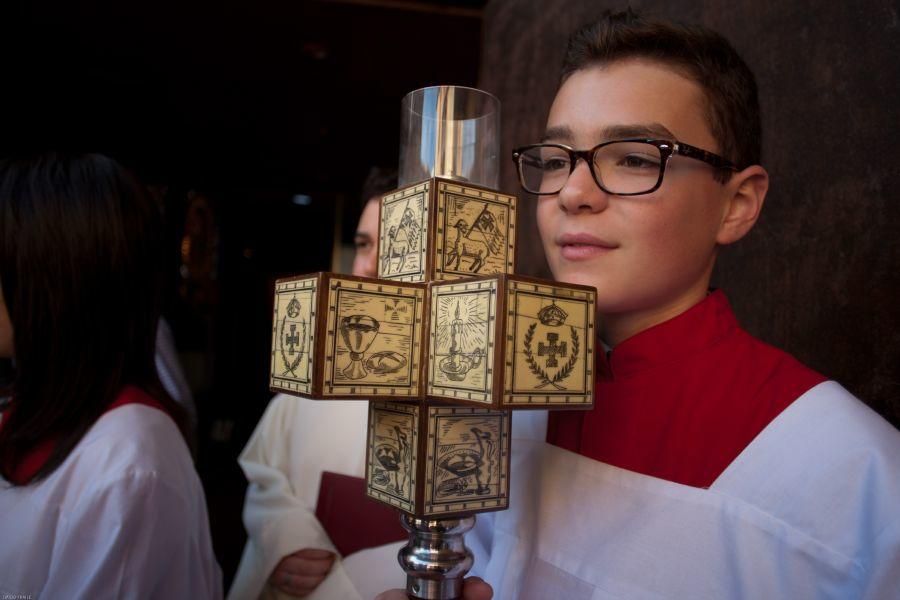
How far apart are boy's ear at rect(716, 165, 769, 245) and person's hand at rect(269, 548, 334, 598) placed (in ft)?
4.55

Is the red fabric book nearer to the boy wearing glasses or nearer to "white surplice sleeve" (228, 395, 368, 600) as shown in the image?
"white surplice sleeve" (228, 395, 368, 600)

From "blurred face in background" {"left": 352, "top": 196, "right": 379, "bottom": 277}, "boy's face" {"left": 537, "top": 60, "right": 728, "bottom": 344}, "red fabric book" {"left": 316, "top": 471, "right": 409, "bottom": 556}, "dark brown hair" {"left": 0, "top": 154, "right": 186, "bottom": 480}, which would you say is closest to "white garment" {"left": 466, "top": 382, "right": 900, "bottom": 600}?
"boy's face" {"left": 537, "top": 60, "right": 728, "bottom": 344}

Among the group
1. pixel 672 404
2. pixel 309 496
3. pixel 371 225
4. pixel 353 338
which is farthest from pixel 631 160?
pixel 309 496

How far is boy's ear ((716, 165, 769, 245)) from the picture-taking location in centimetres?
121

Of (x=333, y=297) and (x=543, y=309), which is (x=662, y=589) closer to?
(x=543, y=309)

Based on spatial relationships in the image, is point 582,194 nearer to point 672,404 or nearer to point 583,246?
point 583,246

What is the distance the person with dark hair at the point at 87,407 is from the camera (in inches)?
53.2

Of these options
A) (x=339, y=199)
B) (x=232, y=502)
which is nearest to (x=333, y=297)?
(x=232, y=502)

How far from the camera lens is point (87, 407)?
1512mm

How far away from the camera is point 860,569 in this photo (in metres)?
0.90

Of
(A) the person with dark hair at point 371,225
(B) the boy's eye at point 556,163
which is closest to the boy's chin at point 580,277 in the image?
(B) the boy's eye at point 556,163

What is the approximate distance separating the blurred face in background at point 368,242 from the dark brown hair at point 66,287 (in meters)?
0.76

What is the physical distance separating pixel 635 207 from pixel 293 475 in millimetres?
1579

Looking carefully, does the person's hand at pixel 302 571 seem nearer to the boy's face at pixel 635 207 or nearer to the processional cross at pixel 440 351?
the processional cross at pixel 440 351
